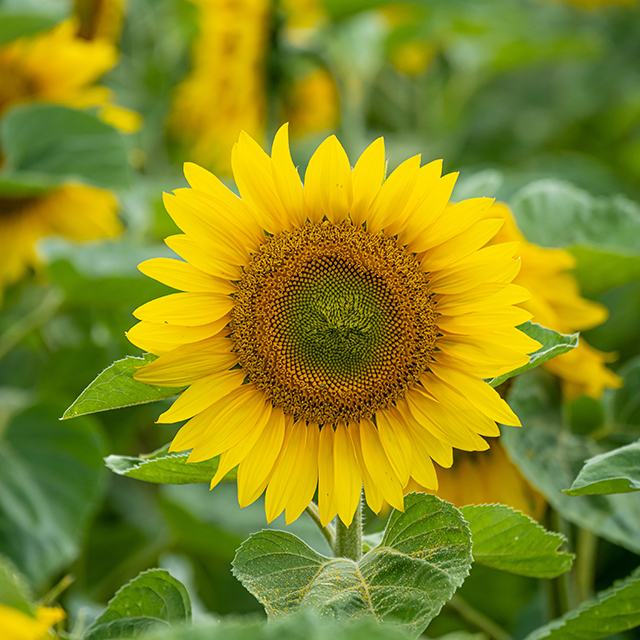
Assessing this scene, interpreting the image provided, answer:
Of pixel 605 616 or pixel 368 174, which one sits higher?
pixel 368 174

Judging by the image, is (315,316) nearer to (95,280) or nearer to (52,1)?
(95,280)

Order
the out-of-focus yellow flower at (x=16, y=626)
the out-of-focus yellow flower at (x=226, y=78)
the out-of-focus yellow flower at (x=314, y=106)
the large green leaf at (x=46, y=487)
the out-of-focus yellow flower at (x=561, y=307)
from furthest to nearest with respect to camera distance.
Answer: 1. the out-of-focus yellow flower at (x=314, y=106)
2. the out-of-focus yellow flower at (x=226, y=78)
3. the large green leaf at (x=46, y=487)
4. the out-of-focus yellow flower at (x=561, y=307)
5. the out-of-focus yellow flower at (x=16, y=626)

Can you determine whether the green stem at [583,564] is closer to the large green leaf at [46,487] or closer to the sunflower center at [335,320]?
the sunflower center at [335,320]

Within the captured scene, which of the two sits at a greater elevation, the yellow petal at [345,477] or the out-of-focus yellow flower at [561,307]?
the out-of-focus yellow flower at [561,307]

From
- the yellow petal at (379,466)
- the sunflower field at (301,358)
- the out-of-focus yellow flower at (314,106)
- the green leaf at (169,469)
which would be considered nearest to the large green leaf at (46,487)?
the sunflower field at (301,358)

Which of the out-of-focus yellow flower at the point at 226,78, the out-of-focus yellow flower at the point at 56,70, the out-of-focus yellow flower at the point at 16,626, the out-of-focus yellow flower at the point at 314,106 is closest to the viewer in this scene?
the out-of-focus yellow flower at the point at 16,626

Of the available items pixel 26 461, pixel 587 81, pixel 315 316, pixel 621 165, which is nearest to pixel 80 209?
pixel 26 461

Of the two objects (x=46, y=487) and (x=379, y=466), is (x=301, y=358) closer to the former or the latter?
(x=379, y=466)

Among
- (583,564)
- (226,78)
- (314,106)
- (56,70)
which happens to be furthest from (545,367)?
(314,106)
